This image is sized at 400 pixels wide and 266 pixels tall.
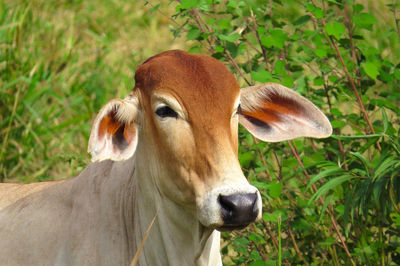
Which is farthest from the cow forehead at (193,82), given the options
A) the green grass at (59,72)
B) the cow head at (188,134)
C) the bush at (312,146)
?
the green grass at (59,72)

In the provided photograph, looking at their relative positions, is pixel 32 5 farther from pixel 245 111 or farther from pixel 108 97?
pixel 245 111

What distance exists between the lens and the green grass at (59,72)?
527 cm

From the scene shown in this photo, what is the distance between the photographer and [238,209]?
2.40m

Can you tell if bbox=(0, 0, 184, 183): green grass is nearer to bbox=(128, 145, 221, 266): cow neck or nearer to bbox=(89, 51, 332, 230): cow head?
bbox=(128, 145, 221, 266): cow neck

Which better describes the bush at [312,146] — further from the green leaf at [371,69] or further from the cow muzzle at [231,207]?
the cow muzzle at [231,207]

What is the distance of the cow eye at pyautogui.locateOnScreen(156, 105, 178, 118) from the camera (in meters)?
2.68

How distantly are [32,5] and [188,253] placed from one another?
14.7 ft

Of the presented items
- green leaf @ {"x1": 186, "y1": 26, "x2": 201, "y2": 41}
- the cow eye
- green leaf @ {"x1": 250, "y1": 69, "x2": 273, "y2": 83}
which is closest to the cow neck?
the cow eye

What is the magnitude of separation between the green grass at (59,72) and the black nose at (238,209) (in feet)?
5.75

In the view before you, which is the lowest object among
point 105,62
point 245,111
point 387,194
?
point 105,62

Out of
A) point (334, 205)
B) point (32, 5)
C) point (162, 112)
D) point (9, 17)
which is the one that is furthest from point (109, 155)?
point (32, 5)

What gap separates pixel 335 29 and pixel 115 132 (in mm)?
1377

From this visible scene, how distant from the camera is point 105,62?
269 inches

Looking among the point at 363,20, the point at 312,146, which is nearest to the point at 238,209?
the point at 363,20
